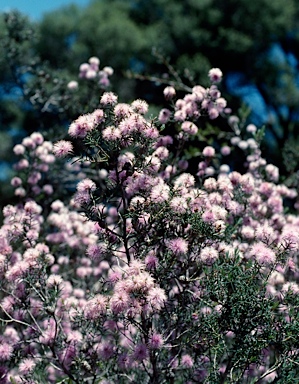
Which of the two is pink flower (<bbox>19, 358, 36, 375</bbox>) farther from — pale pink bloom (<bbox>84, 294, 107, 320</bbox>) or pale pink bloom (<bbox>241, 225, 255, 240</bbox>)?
pale pink bloom (<bbox>241, 225, 255, 240</bbox>)

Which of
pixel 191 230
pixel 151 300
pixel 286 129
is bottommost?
pixel 151 300

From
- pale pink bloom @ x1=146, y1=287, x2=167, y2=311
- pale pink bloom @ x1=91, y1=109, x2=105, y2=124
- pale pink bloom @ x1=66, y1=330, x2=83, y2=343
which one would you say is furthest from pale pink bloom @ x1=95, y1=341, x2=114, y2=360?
pale pink bloom @ x1=91, y1=109, x2=105, y2=124

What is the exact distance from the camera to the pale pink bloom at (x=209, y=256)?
2.65 meters

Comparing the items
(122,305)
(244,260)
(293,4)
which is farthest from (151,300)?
(293,4)

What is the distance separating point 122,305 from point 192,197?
0.65 metres

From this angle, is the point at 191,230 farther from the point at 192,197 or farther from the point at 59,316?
the point at 59,316

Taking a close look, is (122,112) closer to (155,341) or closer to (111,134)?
(111,134)

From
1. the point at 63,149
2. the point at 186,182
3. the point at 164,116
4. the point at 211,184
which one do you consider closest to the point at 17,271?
the point at 63,149

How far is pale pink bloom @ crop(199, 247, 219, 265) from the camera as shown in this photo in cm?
265

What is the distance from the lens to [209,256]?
8.70 feet

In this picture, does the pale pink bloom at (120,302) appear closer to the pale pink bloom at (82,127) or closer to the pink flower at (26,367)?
the pale pink bloom at (82,127)

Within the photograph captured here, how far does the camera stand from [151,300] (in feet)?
7.79

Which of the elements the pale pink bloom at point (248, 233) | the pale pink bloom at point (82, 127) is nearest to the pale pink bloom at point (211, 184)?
the pale pink bloom at point (248, 233)

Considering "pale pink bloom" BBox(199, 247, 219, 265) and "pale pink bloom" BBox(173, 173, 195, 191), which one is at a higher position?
"pale pink bloom" BBox(173, 173, 195, 191)
